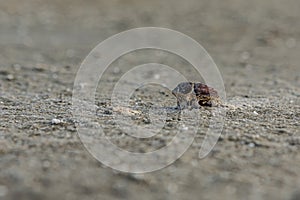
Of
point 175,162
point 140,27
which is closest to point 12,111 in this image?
point 175,162

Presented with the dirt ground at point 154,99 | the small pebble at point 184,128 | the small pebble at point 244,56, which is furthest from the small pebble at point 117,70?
the small pebble at point 184,128

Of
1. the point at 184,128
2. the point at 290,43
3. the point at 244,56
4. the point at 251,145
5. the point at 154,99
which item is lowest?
Result: the point at 251,145

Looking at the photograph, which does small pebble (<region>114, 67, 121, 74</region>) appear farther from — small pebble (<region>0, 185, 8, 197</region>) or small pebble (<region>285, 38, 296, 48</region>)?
small pebble (<region>0, 185, 8, 197</region>)

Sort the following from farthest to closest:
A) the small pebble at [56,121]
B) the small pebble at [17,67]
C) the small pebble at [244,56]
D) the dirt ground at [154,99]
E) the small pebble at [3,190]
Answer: the small pebble at [244,56] < the small pebble at [17,67] < the small pebble at [56,121] < the dirt ground at [154,99] < the small pebble at [3,190]

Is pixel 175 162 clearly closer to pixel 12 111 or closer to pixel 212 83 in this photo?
pixel 12 111

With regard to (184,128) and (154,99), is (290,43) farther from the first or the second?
(184,128)

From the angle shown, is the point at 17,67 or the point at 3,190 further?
the point at 17,67

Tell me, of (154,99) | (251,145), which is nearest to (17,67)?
(154,99)

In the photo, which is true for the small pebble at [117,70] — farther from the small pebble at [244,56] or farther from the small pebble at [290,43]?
the small pebble at [290,43]

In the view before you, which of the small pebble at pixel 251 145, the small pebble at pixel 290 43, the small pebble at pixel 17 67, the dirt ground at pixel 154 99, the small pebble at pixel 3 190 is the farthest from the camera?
the small pebble at pixel 290 43
